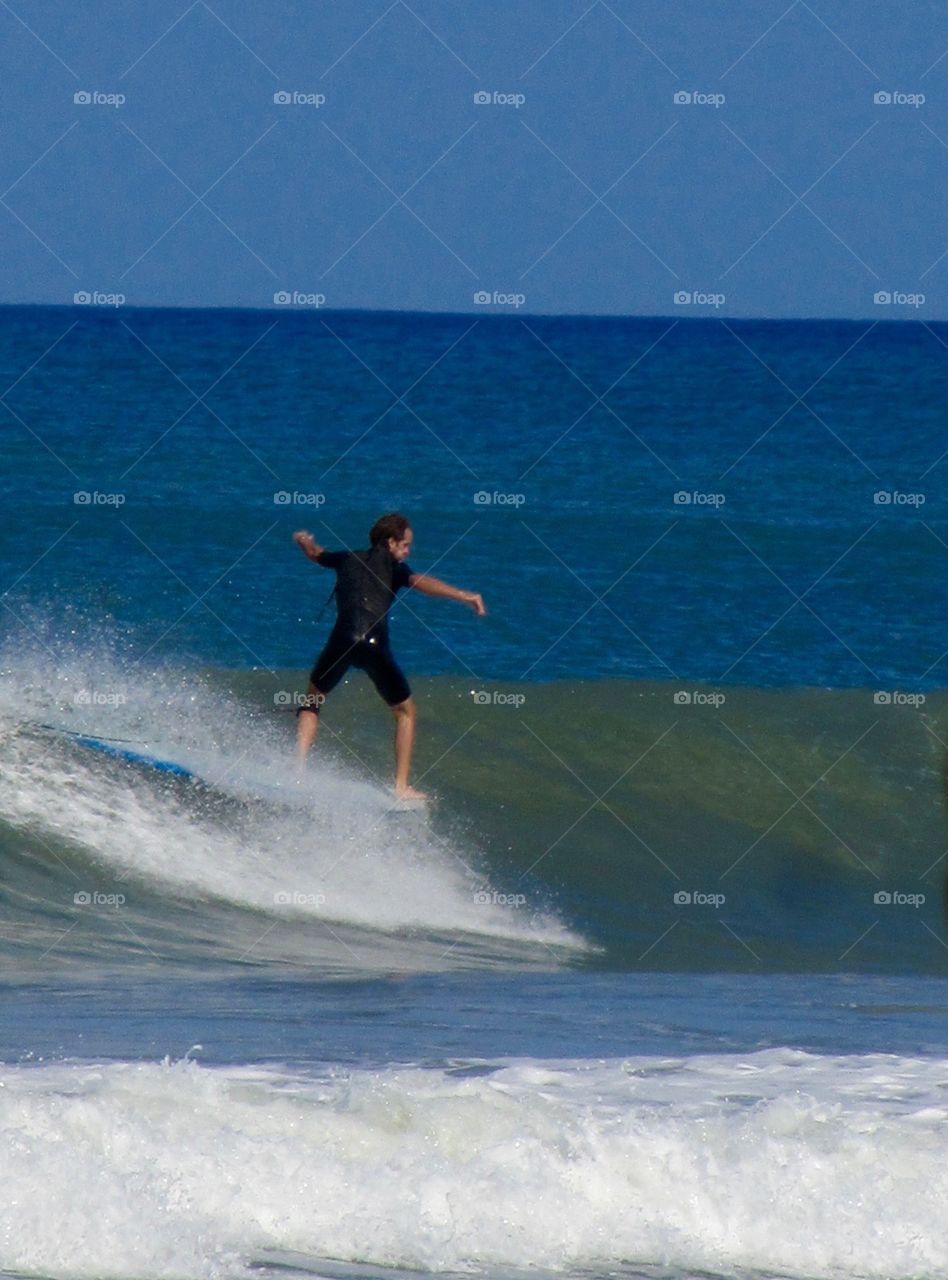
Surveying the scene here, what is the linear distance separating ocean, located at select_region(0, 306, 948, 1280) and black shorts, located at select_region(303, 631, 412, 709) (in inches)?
27.3

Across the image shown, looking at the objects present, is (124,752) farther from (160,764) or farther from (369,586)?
(369,586)

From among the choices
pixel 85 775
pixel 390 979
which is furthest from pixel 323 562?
pixel 390 979

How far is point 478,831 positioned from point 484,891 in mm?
1209

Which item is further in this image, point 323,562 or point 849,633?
point 849,633

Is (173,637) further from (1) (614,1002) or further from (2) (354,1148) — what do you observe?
(2) (354,1148)

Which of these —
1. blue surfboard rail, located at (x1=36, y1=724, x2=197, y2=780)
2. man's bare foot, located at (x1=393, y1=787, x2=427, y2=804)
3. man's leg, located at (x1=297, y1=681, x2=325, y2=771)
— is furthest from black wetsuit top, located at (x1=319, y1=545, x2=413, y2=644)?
blue surfboard rail, located at (x1=36, y1=724, x2=197, y2=780)

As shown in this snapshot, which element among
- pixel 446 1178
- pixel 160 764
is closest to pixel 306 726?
pixel 160 764

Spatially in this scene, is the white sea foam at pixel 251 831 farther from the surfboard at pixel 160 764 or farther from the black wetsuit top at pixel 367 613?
the black wetsuit top at pixel 367 613

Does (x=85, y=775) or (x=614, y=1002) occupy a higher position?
(x=85, y=775)

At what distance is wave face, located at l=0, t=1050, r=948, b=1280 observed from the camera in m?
4.81

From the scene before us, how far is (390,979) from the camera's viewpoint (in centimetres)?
784

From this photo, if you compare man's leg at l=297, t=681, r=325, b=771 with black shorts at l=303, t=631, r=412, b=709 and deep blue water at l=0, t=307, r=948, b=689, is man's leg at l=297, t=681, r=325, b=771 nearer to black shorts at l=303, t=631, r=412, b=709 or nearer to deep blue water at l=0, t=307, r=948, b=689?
black shorts at l=303, t=631, r=412, b=709

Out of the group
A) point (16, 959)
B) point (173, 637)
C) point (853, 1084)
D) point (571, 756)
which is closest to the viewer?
point (853, 1084)

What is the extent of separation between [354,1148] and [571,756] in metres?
7.18
